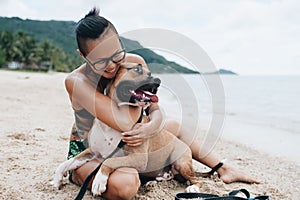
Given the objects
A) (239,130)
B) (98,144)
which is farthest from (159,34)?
(239,130)

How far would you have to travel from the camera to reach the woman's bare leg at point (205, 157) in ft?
11.4

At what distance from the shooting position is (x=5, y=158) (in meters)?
3.69

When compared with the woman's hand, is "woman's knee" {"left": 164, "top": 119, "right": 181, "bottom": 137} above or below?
below

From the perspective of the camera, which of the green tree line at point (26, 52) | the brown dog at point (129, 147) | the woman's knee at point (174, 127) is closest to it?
the brown dog at point (129, 147)

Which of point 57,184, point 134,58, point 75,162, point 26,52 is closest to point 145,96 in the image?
point 134,58

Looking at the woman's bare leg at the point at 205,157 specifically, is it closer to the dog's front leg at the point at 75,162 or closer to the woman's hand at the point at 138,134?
the woman's hand at the point at 138,134

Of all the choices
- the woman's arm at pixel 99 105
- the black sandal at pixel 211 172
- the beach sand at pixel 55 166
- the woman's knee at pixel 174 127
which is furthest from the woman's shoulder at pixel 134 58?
the black sandal at pixel 211 172

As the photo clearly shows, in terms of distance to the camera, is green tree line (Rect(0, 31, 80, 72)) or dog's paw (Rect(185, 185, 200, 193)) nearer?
dog's paw (Rect(185, 185, 200, 193))

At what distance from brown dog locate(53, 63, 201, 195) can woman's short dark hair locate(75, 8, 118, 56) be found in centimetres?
34

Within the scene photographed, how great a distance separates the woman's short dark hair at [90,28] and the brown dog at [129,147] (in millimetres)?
336

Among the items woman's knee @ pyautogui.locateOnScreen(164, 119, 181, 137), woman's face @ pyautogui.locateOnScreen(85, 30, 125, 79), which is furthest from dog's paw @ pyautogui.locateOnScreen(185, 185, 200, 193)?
woman's face @ pyautogui.locateOnScreen(85, 30, 125, 79)

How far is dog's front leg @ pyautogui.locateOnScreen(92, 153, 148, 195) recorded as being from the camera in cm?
256

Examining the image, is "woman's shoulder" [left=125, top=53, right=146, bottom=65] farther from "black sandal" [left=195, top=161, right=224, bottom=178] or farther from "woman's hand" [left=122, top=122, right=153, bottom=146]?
"black sandal" [left=195, top=161, right=224, bottom=178]

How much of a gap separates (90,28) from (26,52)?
5743 centimetres
